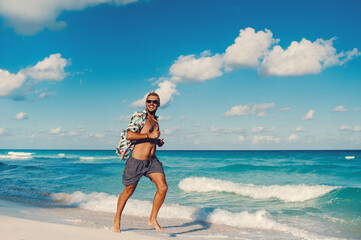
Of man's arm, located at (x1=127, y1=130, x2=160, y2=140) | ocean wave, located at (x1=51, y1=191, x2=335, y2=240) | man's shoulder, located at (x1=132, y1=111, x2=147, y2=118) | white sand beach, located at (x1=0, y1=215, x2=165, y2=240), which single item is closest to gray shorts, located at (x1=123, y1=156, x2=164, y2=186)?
man's arm, located at (x1=127, y1=130, x2=160, y2=140)

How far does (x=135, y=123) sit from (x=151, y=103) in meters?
0.43

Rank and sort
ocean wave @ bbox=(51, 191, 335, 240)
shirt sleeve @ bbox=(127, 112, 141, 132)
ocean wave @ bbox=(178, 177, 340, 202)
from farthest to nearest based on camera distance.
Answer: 1. ocean wave @ bbox=(178, 177, 340, 202)
2. ocean wave @ bbox=(51, 191, 335, 240)
3. shirt sleeve @ bbox=(127, 112, 141, 132)

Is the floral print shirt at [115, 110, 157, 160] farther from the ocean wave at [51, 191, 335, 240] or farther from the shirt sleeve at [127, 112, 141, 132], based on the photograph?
the ocean wave at [51, 191, 335, 240]

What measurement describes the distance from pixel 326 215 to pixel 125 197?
5964 mm

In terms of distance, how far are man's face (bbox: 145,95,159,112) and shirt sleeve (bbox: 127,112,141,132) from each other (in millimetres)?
228

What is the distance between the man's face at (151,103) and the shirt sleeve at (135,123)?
23cm

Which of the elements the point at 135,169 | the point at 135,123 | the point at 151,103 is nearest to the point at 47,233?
the point at 135,169

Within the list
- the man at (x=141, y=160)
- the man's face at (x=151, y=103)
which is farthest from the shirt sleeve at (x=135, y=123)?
the man's face at (x=151, y=103)

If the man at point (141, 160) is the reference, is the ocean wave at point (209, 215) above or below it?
below

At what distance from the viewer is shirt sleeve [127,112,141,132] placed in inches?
184

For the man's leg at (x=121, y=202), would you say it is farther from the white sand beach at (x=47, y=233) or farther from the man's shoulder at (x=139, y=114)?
the man's shoulder at (x=139, y=114)

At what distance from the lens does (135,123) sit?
4.71 meters

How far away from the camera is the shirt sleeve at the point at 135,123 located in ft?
15.3

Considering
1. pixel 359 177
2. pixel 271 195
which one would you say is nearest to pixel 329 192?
pixel 271 195
